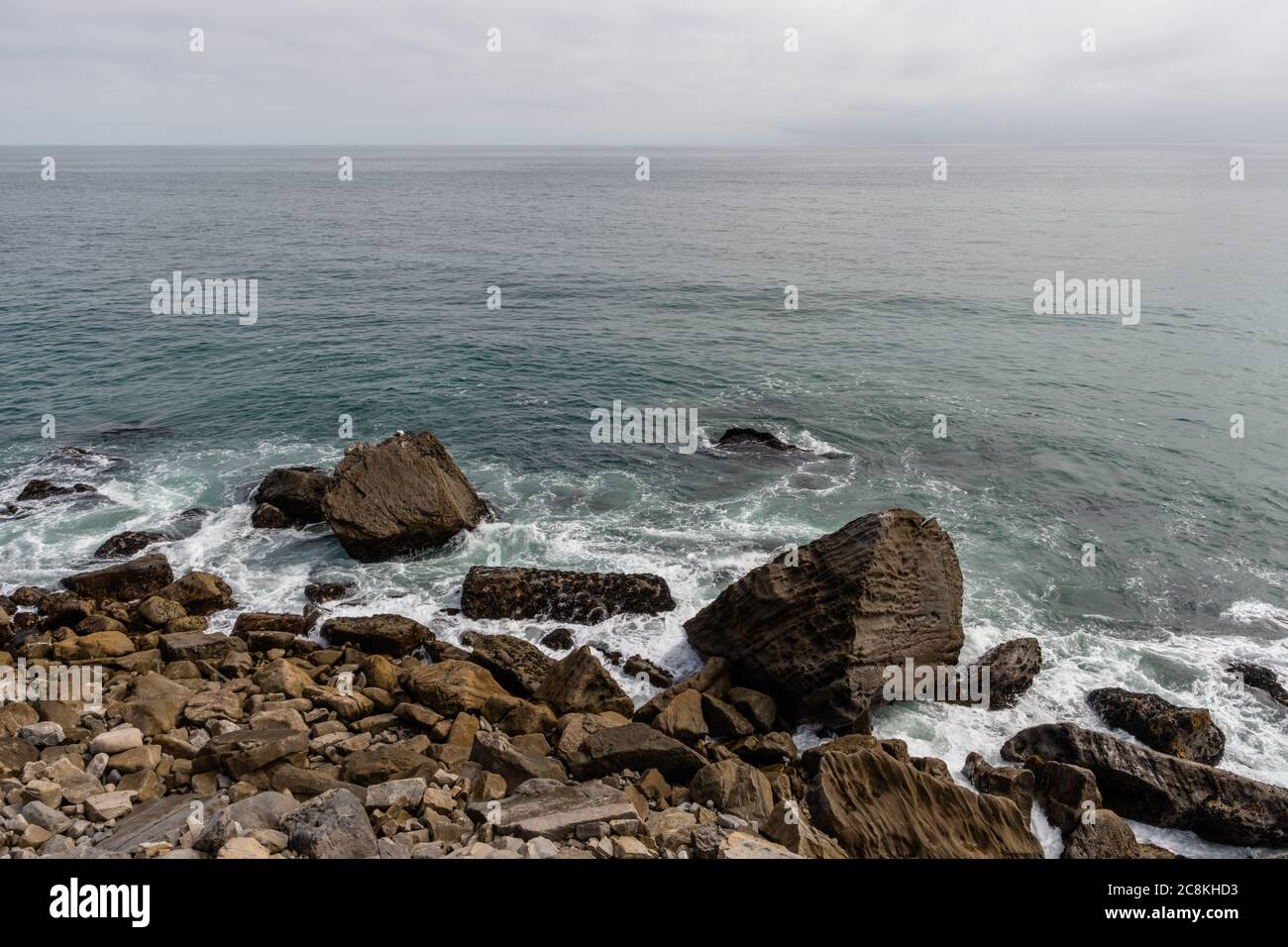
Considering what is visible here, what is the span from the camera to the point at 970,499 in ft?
99.8

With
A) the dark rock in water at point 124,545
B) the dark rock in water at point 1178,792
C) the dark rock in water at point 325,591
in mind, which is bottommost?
the dark rock in water at point 1178,792

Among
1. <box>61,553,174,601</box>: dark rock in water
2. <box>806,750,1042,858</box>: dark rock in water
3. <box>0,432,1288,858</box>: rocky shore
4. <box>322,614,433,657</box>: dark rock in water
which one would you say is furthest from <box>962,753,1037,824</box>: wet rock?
<box>61,553,174,601</box>: dark rock in water

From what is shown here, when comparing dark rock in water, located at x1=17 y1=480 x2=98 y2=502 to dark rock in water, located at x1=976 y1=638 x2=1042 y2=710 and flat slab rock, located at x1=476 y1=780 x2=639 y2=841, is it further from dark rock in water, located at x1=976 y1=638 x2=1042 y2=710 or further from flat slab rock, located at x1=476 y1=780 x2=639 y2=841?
dark rock in water, located at x1=976 y1=638 x2=1042 y2=710

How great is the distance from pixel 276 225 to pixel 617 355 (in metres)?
68.3

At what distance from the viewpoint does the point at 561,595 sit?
78.3ft

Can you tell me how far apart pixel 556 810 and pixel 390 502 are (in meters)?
16.1

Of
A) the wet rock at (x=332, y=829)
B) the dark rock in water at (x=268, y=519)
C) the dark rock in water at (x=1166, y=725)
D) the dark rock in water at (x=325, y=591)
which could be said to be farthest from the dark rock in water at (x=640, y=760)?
the dark rock in water at (x=268, y=519)

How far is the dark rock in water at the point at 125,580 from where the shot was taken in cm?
2345

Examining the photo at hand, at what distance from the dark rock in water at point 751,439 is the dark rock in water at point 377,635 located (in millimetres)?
17520

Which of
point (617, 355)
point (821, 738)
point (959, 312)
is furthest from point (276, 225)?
point (821, 738)

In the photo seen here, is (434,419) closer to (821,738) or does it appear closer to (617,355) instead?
(617,355)

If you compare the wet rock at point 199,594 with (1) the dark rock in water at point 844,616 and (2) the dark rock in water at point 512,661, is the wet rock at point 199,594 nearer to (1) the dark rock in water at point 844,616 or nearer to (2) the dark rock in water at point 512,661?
(2) the dark rock in water at point 512,661

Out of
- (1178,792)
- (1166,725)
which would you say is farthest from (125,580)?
(1166,725)

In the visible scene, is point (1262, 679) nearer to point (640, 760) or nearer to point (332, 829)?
point (640, 760)
